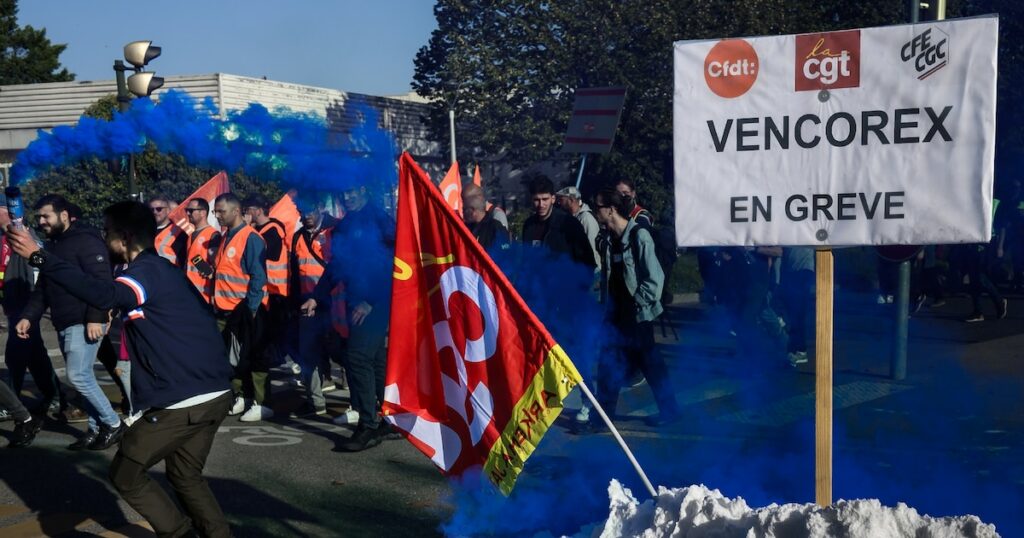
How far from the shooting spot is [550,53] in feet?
105

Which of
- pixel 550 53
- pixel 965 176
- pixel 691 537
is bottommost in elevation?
pixel 691 537

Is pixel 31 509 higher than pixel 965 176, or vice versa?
pixel 965 176

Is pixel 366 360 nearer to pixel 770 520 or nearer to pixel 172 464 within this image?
pixel 172 464

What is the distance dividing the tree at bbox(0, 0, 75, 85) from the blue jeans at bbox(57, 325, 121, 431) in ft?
146

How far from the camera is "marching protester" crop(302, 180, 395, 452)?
6.93 metres

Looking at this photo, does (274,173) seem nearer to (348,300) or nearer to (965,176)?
(348,300)

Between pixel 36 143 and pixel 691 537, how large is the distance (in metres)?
7.10

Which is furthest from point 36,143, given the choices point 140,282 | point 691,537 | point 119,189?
point 119,189

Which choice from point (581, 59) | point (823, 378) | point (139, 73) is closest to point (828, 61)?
point (823, 378)

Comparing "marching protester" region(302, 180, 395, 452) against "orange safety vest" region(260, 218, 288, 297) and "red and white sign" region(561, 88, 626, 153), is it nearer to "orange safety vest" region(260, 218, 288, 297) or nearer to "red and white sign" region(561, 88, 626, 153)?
"orange safety vest" region(260, 218, 288, 297)

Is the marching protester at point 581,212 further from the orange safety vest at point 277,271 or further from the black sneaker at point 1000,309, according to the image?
the black sneaker at point 1000,309

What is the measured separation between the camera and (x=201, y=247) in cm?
925

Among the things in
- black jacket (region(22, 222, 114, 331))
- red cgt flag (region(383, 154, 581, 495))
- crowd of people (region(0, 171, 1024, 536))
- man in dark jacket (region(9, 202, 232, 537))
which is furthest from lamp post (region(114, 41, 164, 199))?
red cgt flag (region(383, 154, 581, 495))

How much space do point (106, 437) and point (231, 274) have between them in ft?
5.43
